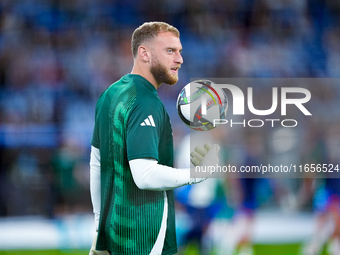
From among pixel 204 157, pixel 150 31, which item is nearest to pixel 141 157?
pixel 204 157

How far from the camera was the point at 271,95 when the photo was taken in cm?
692

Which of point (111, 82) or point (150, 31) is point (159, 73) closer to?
point (150, 31)

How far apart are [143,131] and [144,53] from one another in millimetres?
504

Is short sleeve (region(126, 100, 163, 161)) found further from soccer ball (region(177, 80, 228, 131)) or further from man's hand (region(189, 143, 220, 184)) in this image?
soccer ball (region(177, 80, 228, 131))

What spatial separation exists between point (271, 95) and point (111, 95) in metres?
5.30

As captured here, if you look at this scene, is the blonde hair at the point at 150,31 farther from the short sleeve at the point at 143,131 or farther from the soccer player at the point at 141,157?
the short sleeve at the point at 143,131

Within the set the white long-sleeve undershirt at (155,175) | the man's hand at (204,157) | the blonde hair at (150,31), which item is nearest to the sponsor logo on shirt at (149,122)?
the white long-sleeve undershirt at (155,175)

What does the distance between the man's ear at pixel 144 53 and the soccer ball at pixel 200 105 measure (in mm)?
478

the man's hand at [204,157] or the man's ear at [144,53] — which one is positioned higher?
the man's ear at [144,53]

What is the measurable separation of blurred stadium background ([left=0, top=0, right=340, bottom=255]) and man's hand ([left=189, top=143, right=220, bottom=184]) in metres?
2.58

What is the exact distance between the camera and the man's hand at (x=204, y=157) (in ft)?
6.37

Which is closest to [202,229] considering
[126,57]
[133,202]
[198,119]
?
[198,119]

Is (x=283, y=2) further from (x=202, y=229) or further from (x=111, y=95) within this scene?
(x=111, y=95)

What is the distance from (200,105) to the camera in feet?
8.26
